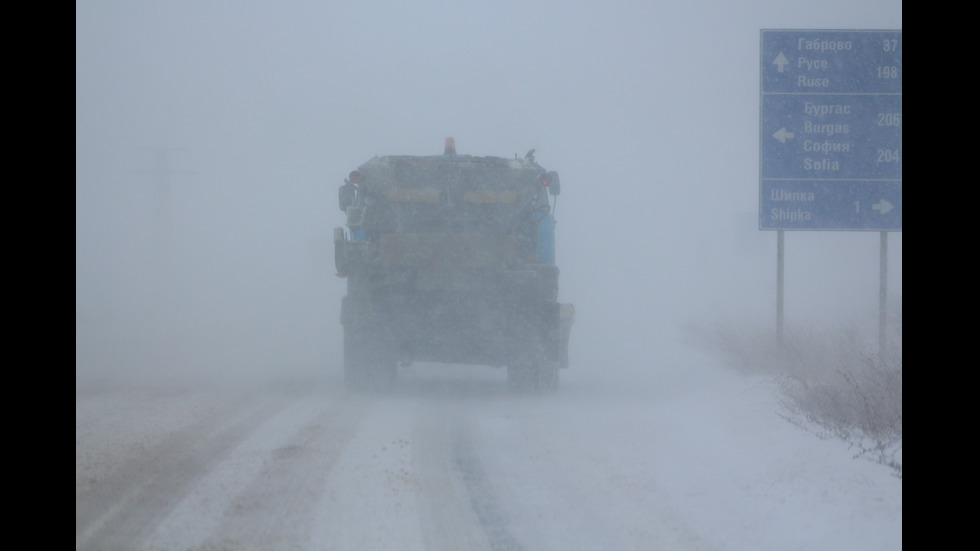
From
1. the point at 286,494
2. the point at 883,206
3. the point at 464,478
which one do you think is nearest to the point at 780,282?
the point at 883,206

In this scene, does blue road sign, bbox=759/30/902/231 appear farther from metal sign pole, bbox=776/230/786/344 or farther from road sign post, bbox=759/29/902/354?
metal sign pole, bbox=776/230/786/344

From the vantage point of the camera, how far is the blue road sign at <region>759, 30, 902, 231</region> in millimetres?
11500

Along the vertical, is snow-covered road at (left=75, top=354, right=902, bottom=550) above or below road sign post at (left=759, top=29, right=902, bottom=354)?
below

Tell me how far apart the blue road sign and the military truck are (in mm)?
3123

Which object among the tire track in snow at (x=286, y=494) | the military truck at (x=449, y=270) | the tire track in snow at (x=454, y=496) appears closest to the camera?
the tire track in snow at (x=286, y=494)

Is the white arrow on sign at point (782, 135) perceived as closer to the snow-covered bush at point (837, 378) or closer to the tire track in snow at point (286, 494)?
the snow-covered bush at point (837, 378)

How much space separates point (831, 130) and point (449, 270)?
5135 mm

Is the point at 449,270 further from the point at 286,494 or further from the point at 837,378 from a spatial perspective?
the point at 286,494

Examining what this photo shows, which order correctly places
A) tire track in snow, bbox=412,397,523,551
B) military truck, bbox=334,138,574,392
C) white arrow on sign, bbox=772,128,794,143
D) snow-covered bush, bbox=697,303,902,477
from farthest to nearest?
military truck, bbox=334,138,574,392
white arrow on sign, bbox=772,128,794,143
snow-covered bush, bbox=697,303,902,477
tire track in snow, bbox=412,397,523,551

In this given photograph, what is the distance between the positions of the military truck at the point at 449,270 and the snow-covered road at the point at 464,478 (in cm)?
128

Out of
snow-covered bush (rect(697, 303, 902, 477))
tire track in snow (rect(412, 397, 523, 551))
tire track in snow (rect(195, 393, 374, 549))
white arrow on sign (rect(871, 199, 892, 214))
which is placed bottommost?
tire track in snow (rect(412, 397, 523, 551))

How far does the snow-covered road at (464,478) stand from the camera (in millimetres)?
5715

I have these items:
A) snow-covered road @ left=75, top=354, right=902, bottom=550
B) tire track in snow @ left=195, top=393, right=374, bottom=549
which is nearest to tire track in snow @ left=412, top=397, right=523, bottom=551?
snow-covered road @ left=75, top=354, right=902, bottom=550

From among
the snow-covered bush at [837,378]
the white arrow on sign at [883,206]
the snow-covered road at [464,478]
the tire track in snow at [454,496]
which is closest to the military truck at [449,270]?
the snow-covered road at [464,478]
